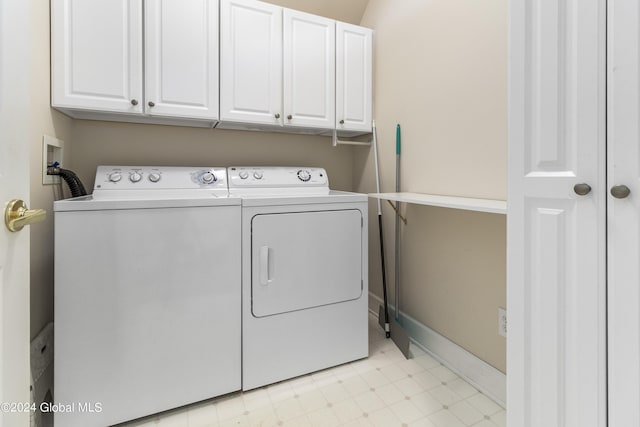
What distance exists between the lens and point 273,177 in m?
2.05

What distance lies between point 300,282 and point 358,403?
65 centimetres

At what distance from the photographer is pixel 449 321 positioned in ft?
5.87

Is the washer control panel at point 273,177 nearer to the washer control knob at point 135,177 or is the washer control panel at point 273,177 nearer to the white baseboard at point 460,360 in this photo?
the washer control knob at point 135,177

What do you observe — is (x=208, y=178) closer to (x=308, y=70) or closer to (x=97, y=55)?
(x=97, y=55)

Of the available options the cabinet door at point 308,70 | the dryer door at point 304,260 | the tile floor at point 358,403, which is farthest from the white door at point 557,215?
the cabinet door at point 308,70

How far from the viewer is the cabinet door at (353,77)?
217 centimetres

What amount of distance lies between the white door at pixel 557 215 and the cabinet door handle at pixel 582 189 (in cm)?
1

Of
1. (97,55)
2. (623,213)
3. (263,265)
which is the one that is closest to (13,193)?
(263,265)

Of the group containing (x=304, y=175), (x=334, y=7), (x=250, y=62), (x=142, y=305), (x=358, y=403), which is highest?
(x=334, y=7)

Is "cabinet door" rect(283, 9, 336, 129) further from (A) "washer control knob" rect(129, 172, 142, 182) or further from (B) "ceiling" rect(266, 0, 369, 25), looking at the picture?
(A) "washer control knob" rect(129, 172, 142, 182)

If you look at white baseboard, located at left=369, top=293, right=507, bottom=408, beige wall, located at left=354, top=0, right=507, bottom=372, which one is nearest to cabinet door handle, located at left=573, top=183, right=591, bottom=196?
beige wall, located at left=354, top=0, right=507, bottom=372

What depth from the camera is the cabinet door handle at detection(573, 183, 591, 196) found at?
29.4 inches

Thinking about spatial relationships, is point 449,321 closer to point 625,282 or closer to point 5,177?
point 625,282

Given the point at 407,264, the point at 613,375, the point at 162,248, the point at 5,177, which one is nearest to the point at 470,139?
the point at 407,264
